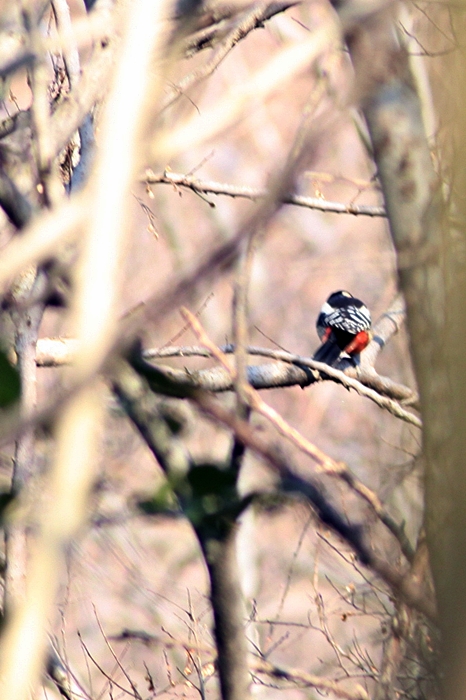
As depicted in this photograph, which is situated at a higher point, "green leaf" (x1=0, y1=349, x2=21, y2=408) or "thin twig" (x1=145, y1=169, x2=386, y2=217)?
"thin twig" (x1=145, y1=169, x2=386, y2=217)

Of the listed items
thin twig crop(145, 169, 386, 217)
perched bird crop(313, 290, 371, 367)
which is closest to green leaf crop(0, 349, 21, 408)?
thin twig crop(145, 169, 386, 217)

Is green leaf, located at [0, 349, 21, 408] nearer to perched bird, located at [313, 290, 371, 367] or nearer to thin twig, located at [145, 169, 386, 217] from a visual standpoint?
thin twig, located at [145, 169, 386, 217]

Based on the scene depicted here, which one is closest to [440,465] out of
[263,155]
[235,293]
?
[235,293]

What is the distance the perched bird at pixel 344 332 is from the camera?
230 inches

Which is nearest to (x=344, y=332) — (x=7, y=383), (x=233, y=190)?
(x=233, y=190)

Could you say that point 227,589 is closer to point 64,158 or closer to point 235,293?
point 235,293

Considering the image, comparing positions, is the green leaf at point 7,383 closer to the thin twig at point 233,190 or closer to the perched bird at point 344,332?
the thin twig at point 233,190

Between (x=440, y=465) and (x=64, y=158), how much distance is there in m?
2.18

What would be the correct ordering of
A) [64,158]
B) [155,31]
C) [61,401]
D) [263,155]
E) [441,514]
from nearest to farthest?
[61,401]
[155,31]
[441,514]
[64,158]
[263,155]

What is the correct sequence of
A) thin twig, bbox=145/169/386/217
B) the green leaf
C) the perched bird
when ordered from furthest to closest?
the perched bird → thin twig, bbox=145/169/386/217 → the green leaf

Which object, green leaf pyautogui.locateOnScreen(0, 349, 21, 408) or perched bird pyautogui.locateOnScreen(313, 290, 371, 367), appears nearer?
green leaf pyautogui.locateOnScreen(0, 349, 21, 408)

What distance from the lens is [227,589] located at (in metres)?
2.18

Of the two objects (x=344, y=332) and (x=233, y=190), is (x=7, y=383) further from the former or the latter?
(x=344, y=332)

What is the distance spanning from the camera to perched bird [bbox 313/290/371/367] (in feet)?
19.1
